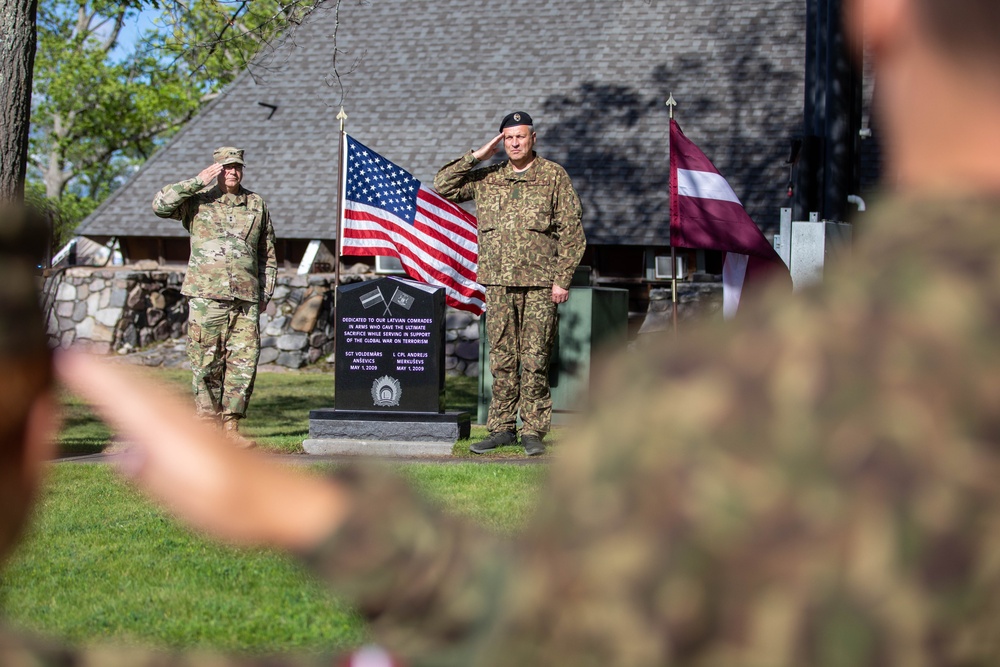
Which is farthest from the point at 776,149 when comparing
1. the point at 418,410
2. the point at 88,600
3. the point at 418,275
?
the point at 88,600

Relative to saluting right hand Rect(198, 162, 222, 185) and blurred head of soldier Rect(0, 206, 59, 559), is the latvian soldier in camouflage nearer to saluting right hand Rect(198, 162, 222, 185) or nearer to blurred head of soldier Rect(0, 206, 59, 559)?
saluting right hand Rect(198, 162, 222, 185)

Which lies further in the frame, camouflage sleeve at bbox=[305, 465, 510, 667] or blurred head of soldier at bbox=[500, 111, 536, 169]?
blurred head of soldier at bbox=[500, 111, 536, 169]

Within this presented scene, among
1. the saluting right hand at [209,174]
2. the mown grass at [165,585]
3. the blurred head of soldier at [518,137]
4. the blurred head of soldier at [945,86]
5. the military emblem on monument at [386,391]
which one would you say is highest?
the blurred head of soldier at [518,137]

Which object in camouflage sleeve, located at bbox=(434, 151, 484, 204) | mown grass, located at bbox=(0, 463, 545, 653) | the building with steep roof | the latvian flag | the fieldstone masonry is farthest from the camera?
the building with steep roof

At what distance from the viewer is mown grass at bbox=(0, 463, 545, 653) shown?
13.5ft

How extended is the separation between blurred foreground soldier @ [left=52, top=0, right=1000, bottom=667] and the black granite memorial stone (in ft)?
28.5

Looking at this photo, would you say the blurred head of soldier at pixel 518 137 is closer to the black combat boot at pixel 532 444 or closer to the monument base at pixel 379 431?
the black combat boot at pixel 532 444

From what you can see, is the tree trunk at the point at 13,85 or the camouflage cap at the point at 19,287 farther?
the tree trunk at the point at 13,85

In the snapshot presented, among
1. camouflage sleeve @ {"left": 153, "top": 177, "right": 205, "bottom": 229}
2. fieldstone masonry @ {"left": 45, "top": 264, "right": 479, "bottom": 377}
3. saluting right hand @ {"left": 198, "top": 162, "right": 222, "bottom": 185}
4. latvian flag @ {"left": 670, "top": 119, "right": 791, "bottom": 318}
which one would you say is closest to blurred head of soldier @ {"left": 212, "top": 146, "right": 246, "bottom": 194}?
saluting right hand @ {"left": 198, "top": 162, "right": 222, "bottom": 185}

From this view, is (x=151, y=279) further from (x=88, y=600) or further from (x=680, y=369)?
(x=680, y=369)

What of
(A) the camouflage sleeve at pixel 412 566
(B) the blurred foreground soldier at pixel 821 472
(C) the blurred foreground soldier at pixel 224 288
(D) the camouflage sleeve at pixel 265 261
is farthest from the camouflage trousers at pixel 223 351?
(B) the blurred foreground soldier at pixel 821 472

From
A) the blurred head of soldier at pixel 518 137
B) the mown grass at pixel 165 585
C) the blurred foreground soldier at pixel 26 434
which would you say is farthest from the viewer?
the blurred head of soldier at pixel 518 137

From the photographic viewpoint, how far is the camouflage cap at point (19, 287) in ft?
3.78

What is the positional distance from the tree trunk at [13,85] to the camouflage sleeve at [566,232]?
379cm
